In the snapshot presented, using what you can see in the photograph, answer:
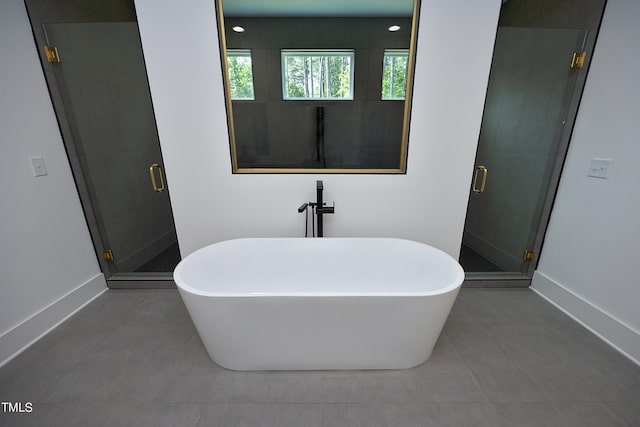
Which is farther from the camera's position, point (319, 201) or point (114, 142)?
point (114, 142)

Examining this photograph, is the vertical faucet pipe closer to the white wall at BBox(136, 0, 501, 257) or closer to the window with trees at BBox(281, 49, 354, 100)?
Answer: the white wall at BBox(136, 0, 501, 257)

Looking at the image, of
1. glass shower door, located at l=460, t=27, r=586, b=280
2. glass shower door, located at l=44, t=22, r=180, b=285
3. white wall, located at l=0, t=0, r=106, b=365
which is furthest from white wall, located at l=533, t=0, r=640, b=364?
white wall, located at l=0, t=0, r=106, b=365

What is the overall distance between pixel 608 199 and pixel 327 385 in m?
2.09

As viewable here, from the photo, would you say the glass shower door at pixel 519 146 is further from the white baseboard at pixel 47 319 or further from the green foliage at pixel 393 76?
the white baseboard at pixel 47 319

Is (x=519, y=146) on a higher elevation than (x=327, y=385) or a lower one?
higher

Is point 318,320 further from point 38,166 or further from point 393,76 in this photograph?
point 393,76

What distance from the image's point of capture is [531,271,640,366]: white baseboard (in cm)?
146

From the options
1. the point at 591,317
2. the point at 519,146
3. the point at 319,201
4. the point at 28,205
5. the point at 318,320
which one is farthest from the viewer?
the point at 519,146

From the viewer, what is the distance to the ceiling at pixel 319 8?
227cm

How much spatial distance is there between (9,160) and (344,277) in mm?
2255

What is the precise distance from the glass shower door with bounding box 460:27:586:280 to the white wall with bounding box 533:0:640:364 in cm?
12

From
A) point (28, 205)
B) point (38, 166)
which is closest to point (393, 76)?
point (38, 166)

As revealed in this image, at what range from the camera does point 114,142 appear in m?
2.15

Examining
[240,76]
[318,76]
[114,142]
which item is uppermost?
[318,76]
